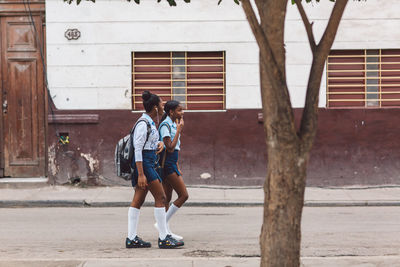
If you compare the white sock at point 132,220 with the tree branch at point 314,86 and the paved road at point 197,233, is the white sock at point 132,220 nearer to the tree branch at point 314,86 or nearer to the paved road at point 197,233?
the paved road at point 197,233

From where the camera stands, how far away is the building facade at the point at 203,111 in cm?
1436

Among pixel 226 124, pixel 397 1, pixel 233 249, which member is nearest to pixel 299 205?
pixel 233 249

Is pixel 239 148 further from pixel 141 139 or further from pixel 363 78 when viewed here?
pixel 141 139

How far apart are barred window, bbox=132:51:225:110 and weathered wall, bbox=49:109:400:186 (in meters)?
0.36

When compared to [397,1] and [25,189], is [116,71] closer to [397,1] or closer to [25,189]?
[25,189]

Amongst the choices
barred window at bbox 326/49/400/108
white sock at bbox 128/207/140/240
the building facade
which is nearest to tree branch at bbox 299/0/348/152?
white sock at bbox 128/207/140/240

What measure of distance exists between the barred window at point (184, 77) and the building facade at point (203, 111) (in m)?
0.15

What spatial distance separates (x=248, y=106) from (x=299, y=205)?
948cm

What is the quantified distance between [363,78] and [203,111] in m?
3.44

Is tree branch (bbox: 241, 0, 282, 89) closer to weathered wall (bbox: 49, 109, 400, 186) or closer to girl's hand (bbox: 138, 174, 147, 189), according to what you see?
girl's hand (bbox: 138, 174, 147, 189)

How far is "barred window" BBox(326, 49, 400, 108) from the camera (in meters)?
14.5

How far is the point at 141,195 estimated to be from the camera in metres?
8.19

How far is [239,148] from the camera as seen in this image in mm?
14461

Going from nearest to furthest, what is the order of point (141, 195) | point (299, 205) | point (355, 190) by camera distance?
point (299, 205), point (141, 195), point (355, 190)
